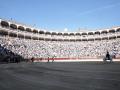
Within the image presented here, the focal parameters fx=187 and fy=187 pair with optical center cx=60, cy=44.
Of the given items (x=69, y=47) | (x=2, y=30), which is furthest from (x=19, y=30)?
(x=69, y=47)

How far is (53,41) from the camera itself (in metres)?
75.7

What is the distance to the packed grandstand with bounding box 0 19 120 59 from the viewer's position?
5014 centimetres

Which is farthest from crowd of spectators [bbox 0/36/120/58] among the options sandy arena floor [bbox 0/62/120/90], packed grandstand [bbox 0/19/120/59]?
sandy arena floor [bbox 0/62/120/90]

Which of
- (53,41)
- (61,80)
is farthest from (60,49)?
(61,80)

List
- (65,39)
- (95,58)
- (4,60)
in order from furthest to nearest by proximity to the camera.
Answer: (65,39) < (95,58) < (4,60)

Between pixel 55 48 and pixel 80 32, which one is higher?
pixel 80 32

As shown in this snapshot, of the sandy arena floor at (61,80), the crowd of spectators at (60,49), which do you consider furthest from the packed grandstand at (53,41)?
the sandy arena floor at (61,80)

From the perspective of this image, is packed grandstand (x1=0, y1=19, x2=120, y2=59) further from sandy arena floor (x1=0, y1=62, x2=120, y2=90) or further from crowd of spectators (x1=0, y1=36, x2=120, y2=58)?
sandy arena floor (x1=0, y1=62, x2=120, y2=90)

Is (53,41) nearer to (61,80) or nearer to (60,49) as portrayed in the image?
(60,49)

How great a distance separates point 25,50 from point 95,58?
774 inches

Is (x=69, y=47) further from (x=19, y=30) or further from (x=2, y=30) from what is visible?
(x=2, y=30)

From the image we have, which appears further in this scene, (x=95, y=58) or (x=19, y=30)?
(x=19, y=30)

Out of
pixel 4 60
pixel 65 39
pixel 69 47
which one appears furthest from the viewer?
Answer: pixel 65 39

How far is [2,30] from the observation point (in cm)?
5481
